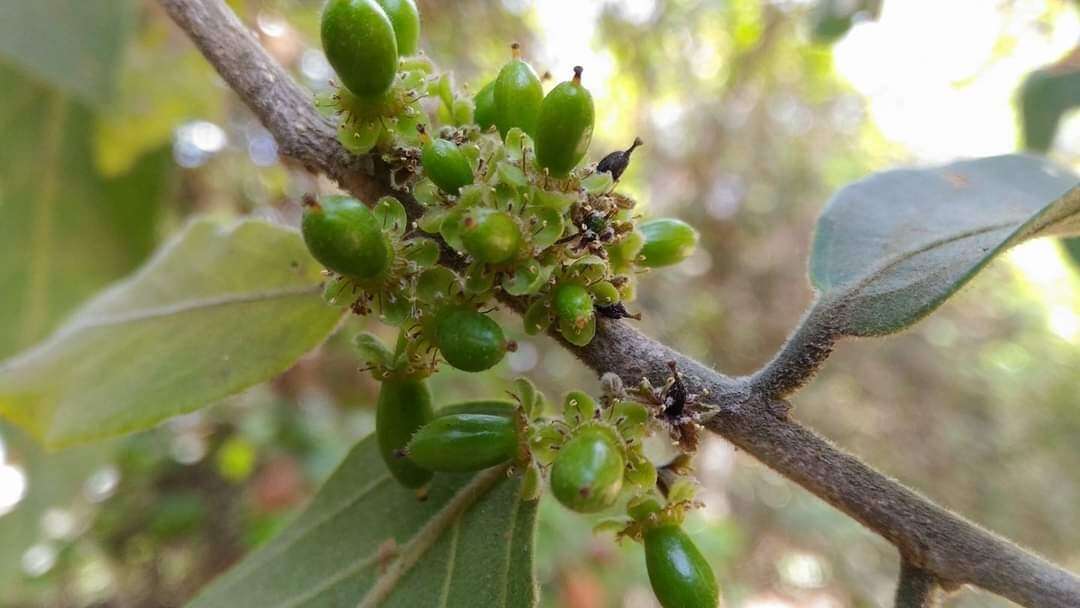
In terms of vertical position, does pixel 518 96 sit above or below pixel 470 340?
above

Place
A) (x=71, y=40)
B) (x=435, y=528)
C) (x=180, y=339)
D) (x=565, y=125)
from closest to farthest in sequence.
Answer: (x=565, y=125) < (x=435, y=528) < (x=180, y=339) < (x=71, y=40)

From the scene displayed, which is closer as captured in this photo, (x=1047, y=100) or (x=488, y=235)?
(x=488, y=235)

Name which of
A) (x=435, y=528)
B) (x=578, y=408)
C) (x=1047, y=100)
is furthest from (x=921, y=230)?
(x=1047, y=100)

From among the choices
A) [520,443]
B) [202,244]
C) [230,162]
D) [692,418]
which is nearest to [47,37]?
[202,244]

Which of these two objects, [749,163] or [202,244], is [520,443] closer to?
[202,244]

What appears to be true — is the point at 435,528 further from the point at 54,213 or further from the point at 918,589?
the point at 54,213

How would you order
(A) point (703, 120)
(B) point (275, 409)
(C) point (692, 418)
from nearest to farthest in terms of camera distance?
(C) point (692, 418) < (B) point (275, 409) < (A) point (703, 120)
